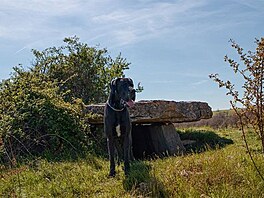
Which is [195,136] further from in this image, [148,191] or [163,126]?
[148,191]

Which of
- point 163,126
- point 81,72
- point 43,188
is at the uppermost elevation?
point 81,72

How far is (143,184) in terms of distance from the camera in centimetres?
539

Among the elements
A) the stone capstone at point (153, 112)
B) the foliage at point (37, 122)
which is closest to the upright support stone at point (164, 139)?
the stone capstone at point (153, 112)

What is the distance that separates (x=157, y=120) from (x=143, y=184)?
4.86 metres

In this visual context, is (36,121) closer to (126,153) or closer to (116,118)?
(116,118)

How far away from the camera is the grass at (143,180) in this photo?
16.3ft

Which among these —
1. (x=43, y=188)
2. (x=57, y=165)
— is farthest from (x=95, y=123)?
(x=43, y=188)

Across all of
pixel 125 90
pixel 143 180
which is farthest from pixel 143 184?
pixel 125 90

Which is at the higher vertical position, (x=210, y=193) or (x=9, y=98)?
(x=9, y=98)

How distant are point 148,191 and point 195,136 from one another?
705 centimetres

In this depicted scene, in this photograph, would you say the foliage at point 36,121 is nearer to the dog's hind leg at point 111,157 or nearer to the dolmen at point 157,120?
the dolmen at point 157,120

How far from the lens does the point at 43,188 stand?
5.77m

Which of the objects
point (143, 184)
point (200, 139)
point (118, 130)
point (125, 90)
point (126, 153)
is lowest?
point (143, 184)

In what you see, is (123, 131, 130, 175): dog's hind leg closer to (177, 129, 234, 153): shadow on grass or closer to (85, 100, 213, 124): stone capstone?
(85, 100, 213, 124): stone capstone
